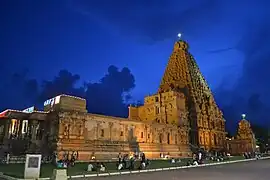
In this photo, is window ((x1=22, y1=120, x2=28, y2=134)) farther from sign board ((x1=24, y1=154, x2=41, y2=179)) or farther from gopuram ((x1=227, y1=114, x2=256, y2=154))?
gopuram ((x1=227, y1=114, x2=256, y2=154))

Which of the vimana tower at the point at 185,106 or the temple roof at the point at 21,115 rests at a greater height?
the vimana tower at the point at 185,106

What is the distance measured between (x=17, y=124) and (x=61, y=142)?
1058 centimetres

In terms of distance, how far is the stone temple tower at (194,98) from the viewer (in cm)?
7100

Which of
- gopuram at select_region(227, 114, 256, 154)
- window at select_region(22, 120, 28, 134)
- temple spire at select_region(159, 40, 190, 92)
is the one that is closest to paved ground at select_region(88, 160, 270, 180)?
window at select_region(22, 120, 28, 134)

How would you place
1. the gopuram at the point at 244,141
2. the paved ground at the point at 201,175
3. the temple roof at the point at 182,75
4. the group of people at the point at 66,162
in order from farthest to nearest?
the temple roof at the point at 182,75, the gopuram at the point at 244,141, the group of people at the point at 66,162, the paved ground at the point at 201,175

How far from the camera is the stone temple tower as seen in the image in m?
71.0

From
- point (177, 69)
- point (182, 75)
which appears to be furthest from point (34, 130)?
point (177, 69)

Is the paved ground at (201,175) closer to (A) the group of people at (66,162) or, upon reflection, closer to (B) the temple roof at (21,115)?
(A) the group of people at (66,162)

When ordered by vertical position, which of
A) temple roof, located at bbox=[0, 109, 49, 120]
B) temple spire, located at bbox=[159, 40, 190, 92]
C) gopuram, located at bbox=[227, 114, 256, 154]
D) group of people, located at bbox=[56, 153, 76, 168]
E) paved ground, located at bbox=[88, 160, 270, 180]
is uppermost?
temple spire, located at bbox=[159, 40, 190, 92]

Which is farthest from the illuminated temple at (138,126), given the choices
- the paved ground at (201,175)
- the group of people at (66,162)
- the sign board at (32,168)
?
the paved ground at (201,175)

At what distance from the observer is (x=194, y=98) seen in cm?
7244

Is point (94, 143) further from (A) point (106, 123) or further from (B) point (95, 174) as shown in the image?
(B) point (95, 174)

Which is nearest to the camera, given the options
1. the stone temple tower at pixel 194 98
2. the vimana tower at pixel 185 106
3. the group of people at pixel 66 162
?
the group of people at pixel 66 162

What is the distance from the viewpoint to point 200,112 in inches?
2884
